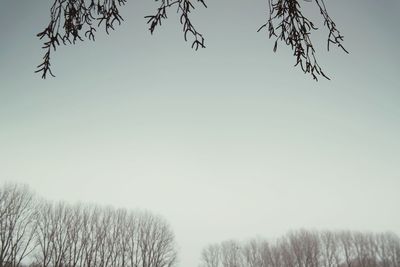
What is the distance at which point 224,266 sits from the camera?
2689 inches

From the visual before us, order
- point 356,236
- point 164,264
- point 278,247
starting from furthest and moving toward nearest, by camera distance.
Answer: point 356,236 < point 278,247 < point 164,264

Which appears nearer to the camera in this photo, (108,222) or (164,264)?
(108,222)

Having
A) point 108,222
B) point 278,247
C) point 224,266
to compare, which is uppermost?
point 108,222

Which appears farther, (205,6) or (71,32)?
(71,32)

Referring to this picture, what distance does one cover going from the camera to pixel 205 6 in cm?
235

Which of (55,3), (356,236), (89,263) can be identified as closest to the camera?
(55,3)

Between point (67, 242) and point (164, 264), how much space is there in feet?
55.3

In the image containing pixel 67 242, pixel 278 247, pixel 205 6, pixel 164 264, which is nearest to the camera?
pixel 205 6

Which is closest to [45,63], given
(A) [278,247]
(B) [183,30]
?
(B) [183,30]

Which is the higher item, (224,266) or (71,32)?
(71,32)

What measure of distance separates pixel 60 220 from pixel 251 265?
46.4m

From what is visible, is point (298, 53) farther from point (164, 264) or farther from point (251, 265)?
point (251, 265)

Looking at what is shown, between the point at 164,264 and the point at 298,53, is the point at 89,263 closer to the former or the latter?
the point at 164,264

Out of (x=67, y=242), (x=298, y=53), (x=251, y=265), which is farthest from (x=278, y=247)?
(x=298, y=53)
